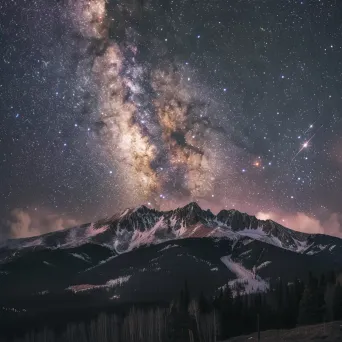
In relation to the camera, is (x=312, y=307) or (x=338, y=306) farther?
(x=338, y=306)

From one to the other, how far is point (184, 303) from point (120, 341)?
51043mm

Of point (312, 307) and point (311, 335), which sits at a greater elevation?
point (312, 307)

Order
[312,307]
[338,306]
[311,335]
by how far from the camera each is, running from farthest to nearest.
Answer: [338,306] → [312,307] → [311,335]

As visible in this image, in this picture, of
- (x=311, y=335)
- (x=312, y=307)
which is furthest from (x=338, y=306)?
(x=311, y=335)

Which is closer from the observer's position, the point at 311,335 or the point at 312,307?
the point at 311,335

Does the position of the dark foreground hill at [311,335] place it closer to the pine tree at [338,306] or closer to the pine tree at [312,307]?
the pine tree at [312,307]

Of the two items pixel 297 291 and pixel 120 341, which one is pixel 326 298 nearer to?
pixel 297 291

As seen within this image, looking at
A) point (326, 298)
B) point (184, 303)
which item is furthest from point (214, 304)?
point (326, 298)

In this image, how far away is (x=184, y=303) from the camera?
15650cm

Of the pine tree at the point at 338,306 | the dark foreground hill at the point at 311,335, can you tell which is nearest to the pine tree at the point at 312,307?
the pine tree at the point at 338,306

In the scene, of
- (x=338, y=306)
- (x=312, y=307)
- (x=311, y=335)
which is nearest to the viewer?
(x=311, y=335)

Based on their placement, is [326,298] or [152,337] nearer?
[326,298]

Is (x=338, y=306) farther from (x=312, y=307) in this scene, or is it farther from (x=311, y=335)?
(x=311, y=335)

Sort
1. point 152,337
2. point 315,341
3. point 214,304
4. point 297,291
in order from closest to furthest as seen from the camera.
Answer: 1. point 315,341
2. point 297,291
3. point 214,304
4. point 152,337
